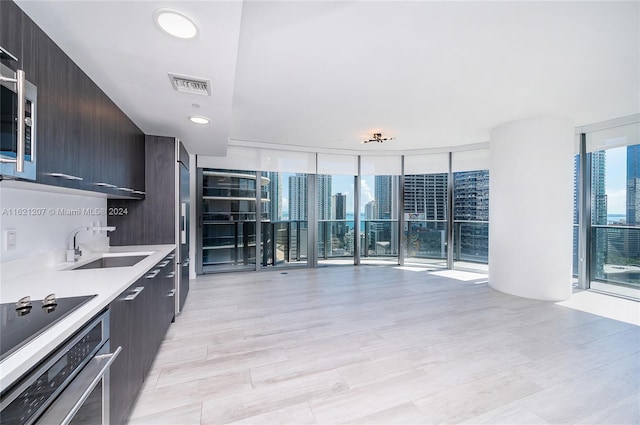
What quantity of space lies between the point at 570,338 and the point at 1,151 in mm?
4660

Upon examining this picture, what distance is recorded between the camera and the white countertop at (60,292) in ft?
2.47

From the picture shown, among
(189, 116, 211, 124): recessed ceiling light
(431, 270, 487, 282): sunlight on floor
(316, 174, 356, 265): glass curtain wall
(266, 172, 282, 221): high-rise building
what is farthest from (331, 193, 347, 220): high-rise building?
(189, 116, 211, 124): recessed ceiling light

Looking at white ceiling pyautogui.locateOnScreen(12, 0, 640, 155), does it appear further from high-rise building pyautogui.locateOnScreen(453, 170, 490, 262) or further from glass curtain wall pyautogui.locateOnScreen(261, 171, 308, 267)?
glass curtain wall pyautogui.locateOnScreen(261, 171, 308, 267)

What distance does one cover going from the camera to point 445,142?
5.32m

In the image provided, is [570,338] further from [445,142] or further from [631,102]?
[445,142]

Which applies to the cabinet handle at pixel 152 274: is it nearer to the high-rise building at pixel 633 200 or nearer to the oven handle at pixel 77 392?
the oven handle at pixel 77 392

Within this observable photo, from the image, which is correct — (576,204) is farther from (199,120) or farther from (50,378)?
(50,378)

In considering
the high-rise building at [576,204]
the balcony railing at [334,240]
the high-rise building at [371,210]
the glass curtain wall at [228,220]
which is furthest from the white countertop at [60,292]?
the high-rise building at [576,204]

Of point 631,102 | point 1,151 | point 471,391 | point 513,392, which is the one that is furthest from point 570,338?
point 1,151

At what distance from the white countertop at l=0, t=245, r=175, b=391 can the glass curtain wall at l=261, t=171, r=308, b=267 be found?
3.63 metres

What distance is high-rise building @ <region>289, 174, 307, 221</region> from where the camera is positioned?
19.6ft

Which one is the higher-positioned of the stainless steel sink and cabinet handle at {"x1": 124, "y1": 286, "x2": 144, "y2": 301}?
the stainless steel sink

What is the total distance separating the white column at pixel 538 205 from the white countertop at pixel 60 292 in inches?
198

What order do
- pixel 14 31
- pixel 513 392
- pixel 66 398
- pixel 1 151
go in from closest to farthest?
pixel 66 398
pixel 1 151
pixel 14 31
pixel 513 392
